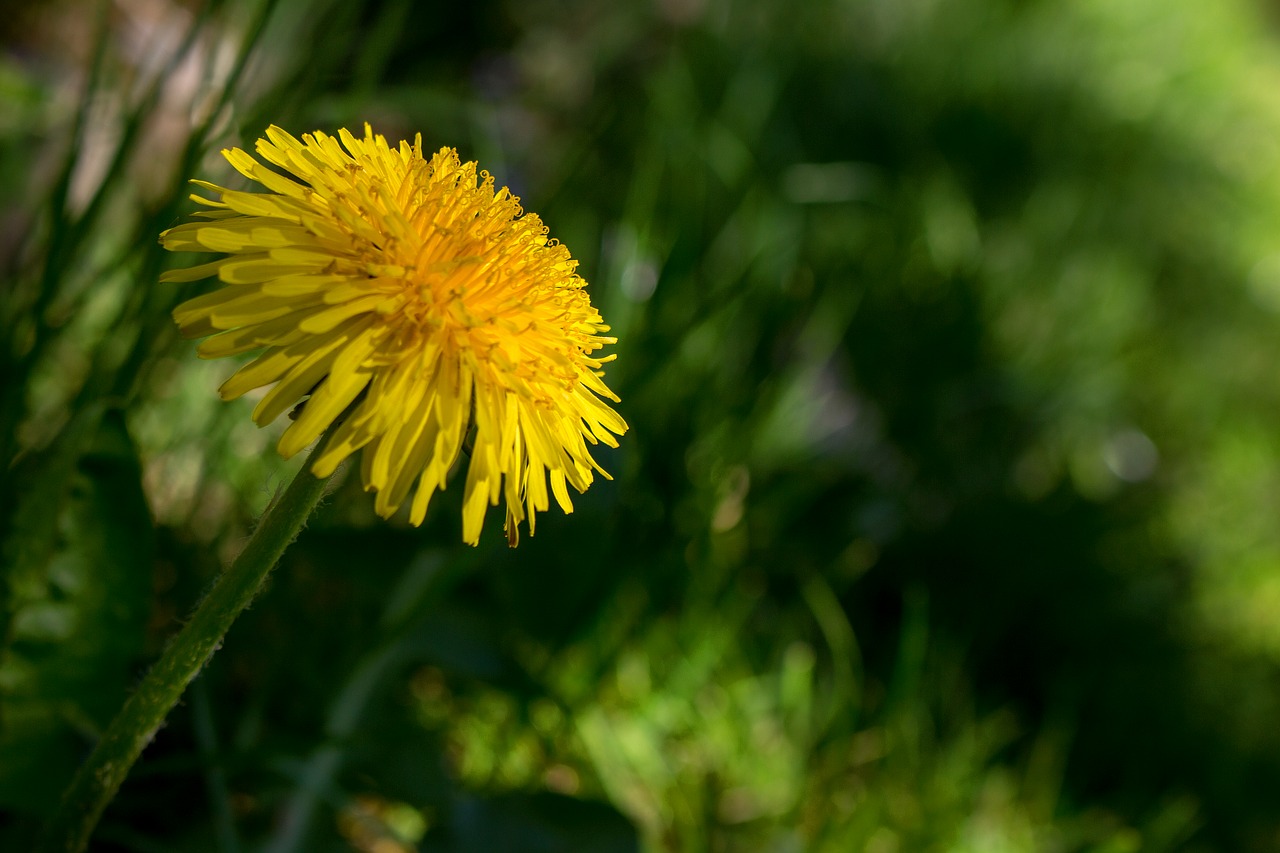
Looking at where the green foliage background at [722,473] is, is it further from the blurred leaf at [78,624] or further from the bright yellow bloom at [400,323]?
the bright yellow bloom at [400,323]

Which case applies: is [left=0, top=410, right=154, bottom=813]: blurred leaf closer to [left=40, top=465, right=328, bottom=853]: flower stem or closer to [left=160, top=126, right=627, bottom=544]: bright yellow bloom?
[left=40, top=465, right=328, bottom=853]: flower stem

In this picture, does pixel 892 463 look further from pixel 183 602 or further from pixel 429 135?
pixel 183 602

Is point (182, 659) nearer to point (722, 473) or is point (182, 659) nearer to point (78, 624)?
point (78, 624)

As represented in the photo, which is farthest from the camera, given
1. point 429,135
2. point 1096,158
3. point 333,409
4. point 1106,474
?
point 1096,158

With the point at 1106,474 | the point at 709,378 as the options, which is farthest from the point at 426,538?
the point at 1106,474

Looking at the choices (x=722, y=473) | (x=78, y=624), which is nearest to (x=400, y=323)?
(x=78, y=624)

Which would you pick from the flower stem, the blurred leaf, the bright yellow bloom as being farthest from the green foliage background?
the bright yellow bloom
